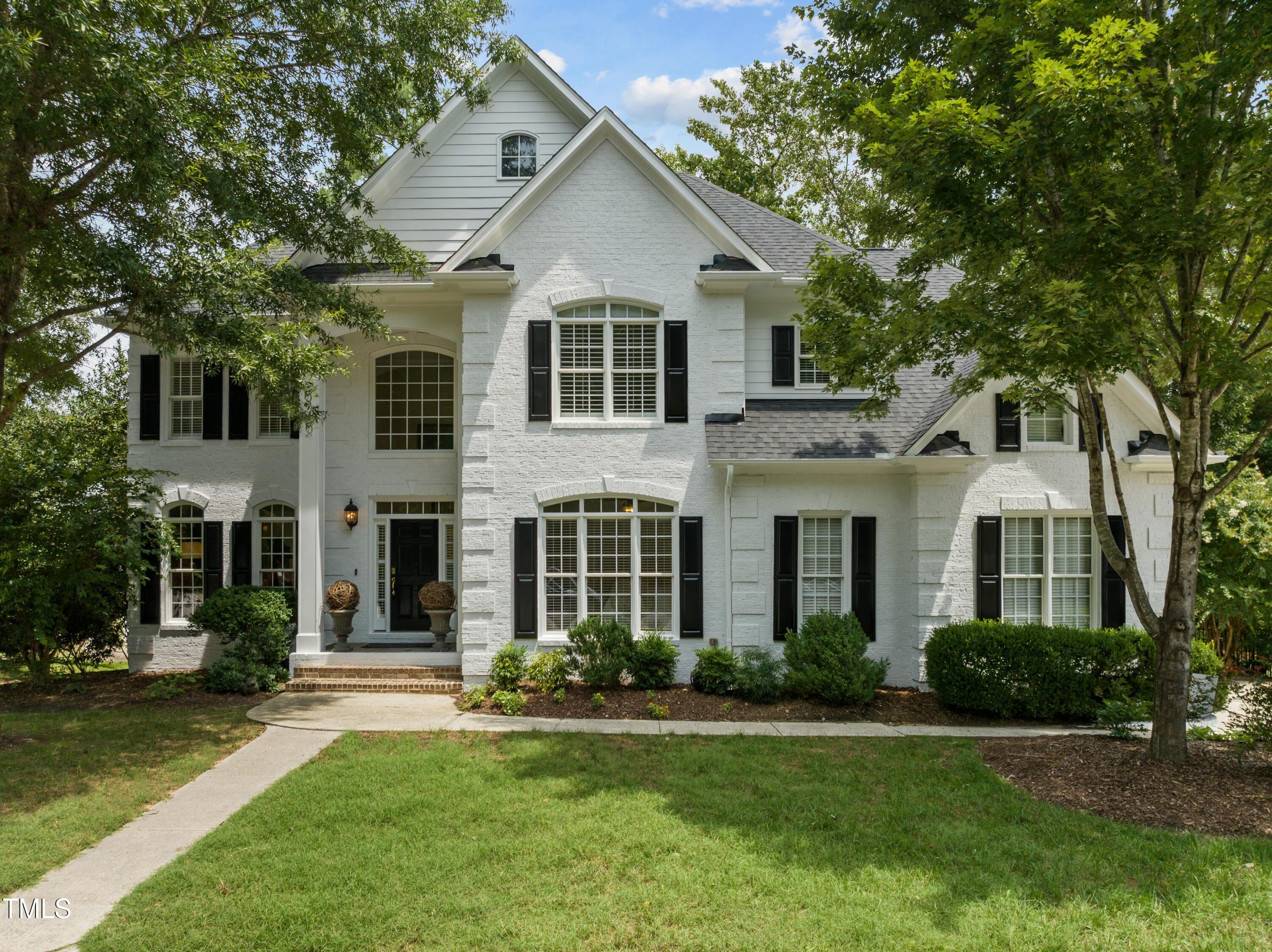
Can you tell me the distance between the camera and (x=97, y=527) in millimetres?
11852

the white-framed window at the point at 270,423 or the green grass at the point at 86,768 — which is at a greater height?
the white-framed window at the point at 270,423

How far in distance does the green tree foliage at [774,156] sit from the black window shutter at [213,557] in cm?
1823

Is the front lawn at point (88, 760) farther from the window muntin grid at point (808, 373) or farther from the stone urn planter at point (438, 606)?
the window muntin grid at point (808, 373)

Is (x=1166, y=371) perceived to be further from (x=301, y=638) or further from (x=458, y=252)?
(x=301, y=638)

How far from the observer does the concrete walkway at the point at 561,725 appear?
971 centimetres

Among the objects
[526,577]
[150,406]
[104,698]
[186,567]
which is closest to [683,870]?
[526,577]

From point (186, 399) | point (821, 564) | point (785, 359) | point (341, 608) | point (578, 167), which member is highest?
point (578, 167)

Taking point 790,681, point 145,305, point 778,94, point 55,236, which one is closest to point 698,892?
point 790,681

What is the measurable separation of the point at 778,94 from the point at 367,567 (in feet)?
68.7

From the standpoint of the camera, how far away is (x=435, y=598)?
13008 mm

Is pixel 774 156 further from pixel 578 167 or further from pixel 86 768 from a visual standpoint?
pixel 86 768

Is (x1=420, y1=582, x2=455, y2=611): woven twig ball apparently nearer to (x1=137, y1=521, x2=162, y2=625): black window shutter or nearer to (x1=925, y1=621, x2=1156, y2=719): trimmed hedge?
(x1=137, y1=521, x2=162, y2=625): black window shutter

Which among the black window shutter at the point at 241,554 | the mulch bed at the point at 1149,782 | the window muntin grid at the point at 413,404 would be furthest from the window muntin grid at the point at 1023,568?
the black window shutter at the point at 241,554

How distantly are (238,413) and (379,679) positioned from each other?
599 centimetres
